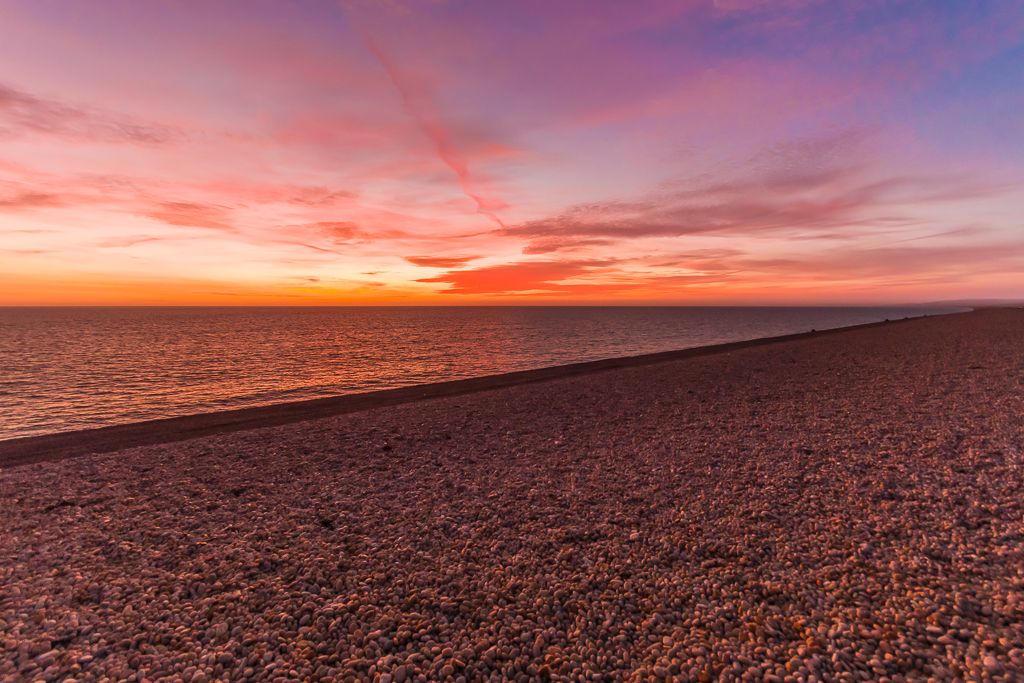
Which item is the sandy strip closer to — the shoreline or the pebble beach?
A: the shoreline

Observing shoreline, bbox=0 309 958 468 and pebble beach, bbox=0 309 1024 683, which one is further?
shoreline, bbox=0 309 958 468

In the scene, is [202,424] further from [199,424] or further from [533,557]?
[533,557]

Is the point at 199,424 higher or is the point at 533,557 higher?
the point at 533,557

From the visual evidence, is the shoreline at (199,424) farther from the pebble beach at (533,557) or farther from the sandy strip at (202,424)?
the pebble beach at (533,557)

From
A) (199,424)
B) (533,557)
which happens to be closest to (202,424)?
(199,424)

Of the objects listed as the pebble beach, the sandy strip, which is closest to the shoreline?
the sandy strip

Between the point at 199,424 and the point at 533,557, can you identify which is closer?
the point at 533,557

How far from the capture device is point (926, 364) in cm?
2486

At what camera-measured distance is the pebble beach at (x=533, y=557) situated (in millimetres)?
5008

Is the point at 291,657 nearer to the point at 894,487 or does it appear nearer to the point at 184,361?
the point at 894,487

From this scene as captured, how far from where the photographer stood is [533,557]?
711 cm

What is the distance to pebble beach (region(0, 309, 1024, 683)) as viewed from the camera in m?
5.01

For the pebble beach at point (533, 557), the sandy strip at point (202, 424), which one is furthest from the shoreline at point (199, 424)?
the pebble beach at point (533, 557)

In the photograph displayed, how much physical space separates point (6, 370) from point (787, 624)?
Result: 56.8 metres
